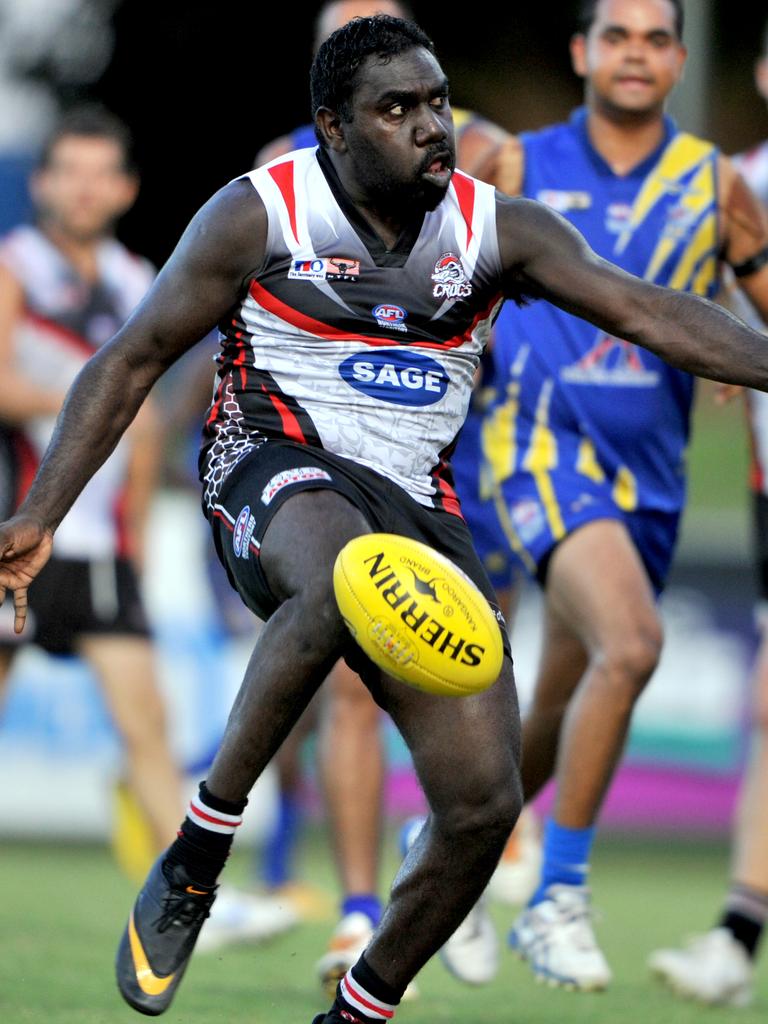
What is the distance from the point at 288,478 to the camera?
4.86 m

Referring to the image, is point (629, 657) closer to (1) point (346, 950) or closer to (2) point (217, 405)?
(1) point (346, 950)

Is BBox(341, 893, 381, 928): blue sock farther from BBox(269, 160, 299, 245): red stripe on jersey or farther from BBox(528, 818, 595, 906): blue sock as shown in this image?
BBox(269, 160, 299, 245): red stripe on jersey

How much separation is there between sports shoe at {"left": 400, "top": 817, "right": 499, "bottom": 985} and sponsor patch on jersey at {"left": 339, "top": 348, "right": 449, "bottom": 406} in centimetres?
184

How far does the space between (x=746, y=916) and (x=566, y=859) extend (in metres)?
0.66

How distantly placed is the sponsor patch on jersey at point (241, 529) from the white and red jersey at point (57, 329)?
12.1 ft

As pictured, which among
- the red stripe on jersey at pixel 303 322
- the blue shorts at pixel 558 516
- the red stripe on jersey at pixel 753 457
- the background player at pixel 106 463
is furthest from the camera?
the background player at pixel 106 463

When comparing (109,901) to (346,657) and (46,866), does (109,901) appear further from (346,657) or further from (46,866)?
(346,657)

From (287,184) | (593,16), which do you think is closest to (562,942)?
(287,184)

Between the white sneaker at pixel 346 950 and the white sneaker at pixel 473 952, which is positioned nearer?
the white sneaker at pixel 346 950

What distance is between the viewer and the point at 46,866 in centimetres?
1038

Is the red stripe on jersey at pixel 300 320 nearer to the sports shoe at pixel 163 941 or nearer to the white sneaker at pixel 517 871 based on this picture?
the sports shoe at pixel 163 941

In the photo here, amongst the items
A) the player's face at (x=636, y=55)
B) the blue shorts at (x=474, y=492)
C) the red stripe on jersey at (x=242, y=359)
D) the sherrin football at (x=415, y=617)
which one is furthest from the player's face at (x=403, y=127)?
the blue shorts at (x=474, y=492)

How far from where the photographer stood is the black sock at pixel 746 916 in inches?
261

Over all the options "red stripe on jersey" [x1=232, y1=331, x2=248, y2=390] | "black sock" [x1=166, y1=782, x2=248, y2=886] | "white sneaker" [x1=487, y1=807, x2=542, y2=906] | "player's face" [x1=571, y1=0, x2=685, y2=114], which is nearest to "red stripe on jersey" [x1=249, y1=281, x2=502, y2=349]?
"red stripe on jersey" [x1=232, y1=331, x2=248, y2=390]
